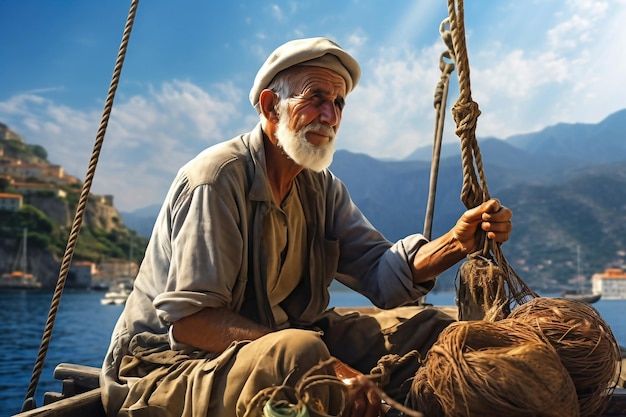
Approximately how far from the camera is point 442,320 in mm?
2277

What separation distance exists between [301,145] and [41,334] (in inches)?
2040

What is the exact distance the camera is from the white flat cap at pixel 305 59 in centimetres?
215

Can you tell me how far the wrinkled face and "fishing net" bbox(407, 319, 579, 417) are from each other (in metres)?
0.93

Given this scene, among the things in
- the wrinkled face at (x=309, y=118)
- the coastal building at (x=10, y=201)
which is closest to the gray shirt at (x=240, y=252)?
the wrinkled face at (x=309, y=118)

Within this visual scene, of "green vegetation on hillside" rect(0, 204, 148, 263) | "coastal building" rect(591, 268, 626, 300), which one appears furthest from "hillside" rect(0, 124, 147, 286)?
"coastal building" rect(591, 268, 626, 300)

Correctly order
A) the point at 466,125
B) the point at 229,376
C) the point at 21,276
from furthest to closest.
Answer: the point at 21,276 < the point at 466,125 < the point at 229,376

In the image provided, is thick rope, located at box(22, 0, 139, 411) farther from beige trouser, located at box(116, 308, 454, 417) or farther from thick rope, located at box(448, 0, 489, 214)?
thick rope, located at box(448, 0, 489, 214)

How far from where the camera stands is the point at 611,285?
7275cm

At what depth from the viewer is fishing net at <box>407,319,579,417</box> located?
1.28m

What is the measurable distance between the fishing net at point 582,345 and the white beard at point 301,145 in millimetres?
930

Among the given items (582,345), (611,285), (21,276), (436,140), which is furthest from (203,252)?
(611,285)

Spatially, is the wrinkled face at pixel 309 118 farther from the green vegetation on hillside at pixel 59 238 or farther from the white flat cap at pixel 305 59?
the green vegetation on hillside at pixel 59 238

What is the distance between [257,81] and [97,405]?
1.20 m

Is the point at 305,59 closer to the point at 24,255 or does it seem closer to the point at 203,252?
the point at 203,252
